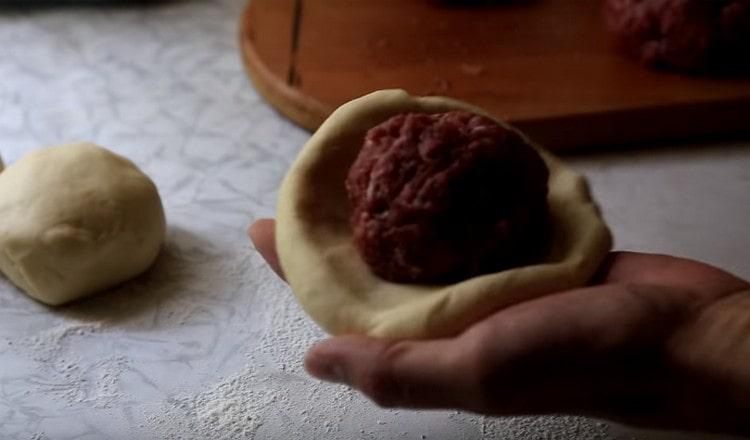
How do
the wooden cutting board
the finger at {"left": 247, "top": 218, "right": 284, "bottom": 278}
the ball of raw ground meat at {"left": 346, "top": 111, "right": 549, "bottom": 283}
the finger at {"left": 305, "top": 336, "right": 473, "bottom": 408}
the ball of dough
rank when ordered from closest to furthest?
1. the finger at {"left": 305, "top": 336, "right": 473, "bottom": 408}
2. the ball of raw ground meat at {"left": 346, "top": 111, "right": 549, "bottom": 283}
3. the finger at {"left": 247, "top": 218, "right": 284, "bottom": 278}
4. the ball of dough
5. the wooden cutting board

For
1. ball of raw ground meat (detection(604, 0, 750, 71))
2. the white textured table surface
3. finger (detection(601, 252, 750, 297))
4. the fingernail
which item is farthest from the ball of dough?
ball of raw ground meat (detection(604, 0, 750, 71))

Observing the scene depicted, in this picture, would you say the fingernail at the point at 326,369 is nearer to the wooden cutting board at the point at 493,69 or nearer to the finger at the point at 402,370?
the finger at the point at 402,370

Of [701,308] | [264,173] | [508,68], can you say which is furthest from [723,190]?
[264,173]

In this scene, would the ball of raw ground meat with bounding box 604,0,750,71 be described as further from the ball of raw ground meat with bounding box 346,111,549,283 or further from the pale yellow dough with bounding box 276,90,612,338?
the ball of raw ground meat with bounding box 346,111,549,283

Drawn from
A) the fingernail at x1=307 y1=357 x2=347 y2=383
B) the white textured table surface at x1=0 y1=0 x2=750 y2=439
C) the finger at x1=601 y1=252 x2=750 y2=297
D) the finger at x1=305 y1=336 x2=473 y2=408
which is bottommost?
the white textured table surface at x1=0 y1=0 x2=750 y2=439

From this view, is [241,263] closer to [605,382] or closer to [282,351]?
[282,351]

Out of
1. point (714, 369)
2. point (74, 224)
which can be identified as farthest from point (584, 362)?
point (74, 224)

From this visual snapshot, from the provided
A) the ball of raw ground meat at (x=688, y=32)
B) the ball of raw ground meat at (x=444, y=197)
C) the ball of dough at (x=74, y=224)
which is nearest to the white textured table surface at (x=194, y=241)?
the ball of dough at (x=74, y=224)
